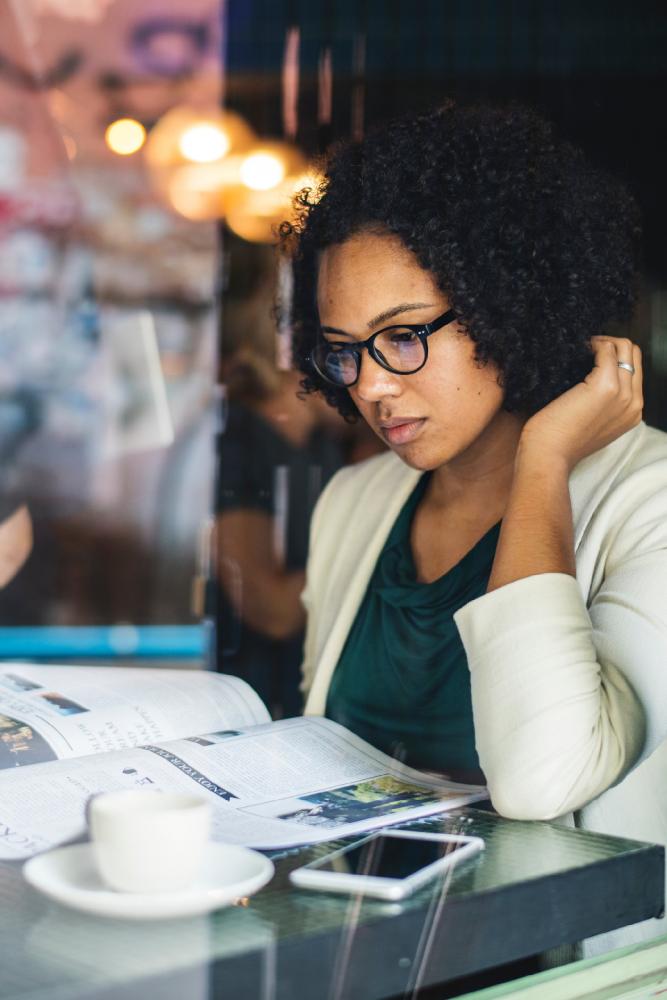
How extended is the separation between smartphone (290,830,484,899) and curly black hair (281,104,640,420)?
648mm

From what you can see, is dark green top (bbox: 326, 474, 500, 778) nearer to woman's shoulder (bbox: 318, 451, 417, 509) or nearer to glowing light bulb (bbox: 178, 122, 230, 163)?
woman's shoulder (bbox: 318, 451, 417, 509)

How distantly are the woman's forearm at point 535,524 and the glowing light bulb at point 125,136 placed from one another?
3.35 m

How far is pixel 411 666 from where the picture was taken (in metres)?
1.35

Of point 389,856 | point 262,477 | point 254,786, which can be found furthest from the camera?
→ point 262,477

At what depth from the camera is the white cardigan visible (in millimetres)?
943

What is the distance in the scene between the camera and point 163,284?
4.22 metres

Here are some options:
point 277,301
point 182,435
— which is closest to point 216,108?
point 182,435

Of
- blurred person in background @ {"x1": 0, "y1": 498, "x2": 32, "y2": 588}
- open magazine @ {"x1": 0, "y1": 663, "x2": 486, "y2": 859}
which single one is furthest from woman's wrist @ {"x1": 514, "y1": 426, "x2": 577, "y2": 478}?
blurred person in background @ {"x1": 0, "y1": 498, "x2": 32, "y2": 588}

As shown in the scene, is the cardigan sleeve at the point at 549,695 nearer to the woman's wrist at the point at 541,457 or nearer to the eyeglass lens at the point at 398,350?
the woman's wrist at the point at 541,457

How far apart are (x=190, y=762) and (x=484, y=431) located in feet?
2.12

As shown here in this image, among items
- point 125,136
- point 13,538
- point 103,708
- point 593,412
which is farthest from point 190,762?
point 125,136

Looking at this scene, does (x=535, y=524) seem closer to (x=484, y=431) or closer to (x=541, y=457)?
(x=541, y=457)

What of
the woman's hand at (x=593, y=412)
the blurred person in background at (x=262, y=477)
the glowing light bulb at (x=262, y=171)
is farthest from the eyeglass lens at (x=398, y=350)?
the glowing light bulb at (x=262, y=171)

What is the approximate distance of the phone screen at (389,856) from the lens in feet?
2.36
